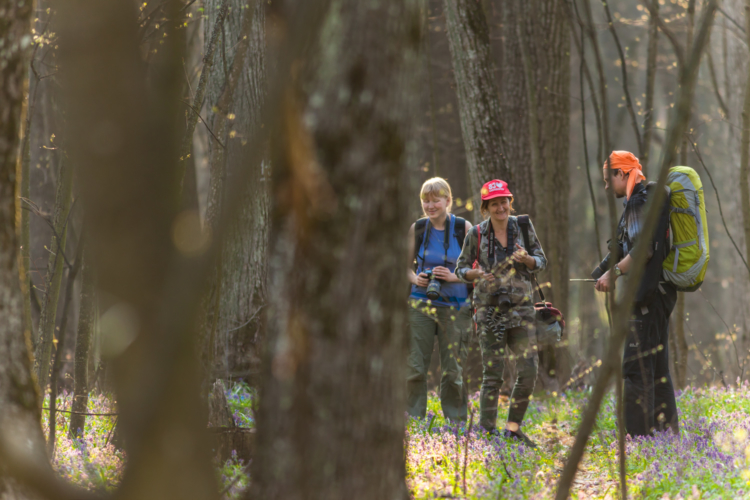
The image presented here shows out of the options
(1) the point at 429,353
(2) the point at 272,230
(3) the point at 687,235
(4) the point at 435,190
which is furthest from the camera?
(1) the point at 429,353

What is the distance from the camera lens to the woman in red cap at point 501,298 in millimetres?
5770

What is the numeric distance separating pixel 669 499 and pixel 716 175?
29.5 metres

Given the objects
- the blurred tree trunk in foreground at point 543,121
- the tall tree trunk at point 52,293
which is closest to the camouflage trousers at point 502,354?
the blurred tree trunk in foreground at point 543,121

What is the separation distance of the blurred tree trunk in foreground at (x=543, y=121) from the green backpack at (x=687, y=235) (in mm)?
3591

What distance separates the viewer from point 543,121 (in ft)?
31.6

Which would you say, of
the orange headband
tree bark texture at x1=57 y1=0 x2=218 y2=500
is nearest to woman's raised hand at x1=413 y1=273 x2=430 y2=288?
the orange headband

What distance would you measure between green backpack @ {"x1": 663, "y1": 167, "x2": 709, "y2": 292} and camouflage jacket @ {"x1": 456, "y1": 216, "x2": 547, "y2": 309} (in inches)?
42.1

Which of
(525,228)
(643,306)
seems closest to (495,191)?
(525,228)

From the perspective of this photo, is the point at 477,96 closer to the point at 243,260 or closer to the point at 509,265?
the point at 509,265

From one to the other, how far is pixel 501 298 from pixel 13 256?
410cm

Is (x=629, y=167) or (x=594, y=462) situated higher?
(x=629, y=167)

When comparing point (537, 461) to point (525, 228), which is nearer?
point (537, 461)

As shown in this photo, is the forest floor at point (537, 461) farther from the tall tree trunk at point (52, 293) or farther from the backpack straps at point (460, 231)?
the backpack straps at point (460, 231)

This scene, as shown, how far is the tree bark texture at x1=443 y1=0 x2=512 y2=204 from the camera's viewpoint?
28.3 ft
